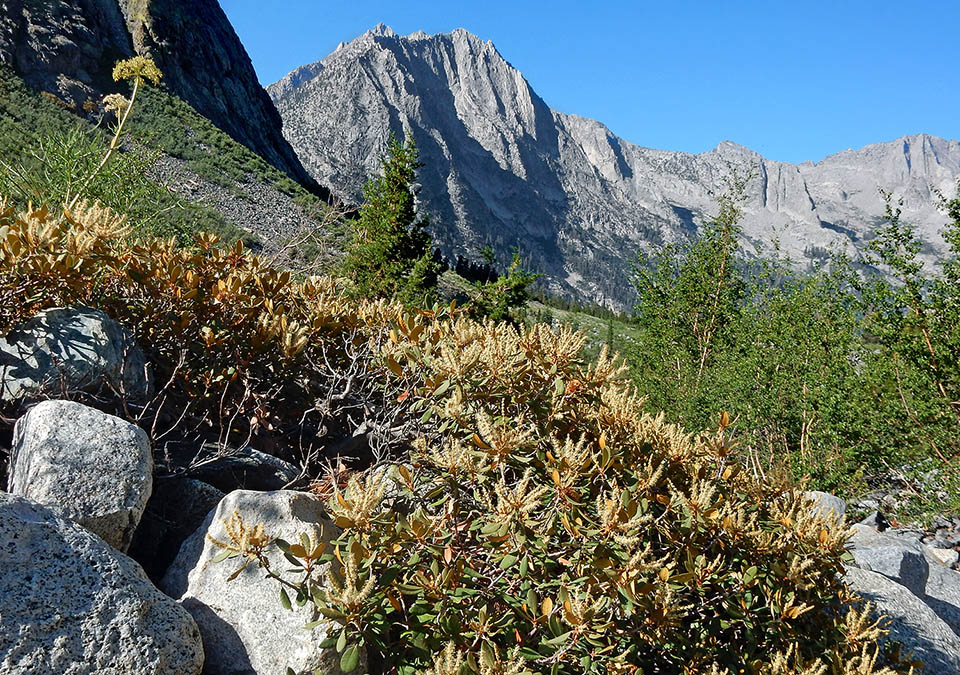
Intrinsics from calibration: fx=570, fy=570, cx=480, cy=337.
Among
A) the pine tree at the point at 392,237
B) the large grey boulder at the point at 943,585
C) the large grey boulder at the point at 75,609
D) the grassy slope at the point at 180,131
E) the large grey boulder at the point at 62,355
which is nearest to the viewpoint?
the large grey boulder at the point at 75,609

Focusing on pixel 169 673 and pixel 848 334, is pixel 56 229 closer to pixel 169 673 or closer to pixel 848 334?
pixel 169 673

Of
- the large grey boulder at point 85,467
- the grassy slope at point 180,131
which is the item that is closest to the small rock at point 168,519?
the large grey boulder at point 85,467

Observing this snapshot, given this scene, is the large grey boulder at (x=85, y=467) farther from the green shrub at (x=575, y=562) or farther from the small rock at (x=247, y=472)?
the green shrub at (x=575, y=562)

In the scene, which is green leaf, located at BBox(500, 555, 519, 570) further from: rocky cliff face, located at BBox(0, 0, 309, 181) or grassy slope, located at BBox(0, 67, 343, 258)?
rocky cliff face, located at BBox(0, 0, 309, 181)

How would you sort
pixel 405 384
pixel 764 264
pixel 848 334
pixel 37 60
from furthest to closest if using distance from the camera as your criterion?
pixel 37 60 < pixel 764 264 < pixel 848 334 < pixel 405 384

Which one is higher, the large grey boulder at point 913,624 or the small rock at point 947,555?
the large grey boulder at point 913,624

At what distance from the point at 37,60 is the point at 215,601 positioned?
50.5 metres

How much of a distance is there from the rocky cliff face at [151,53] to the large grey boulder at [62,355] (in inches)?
1787

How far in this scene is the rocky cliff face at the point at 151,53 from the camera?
38.7 metres

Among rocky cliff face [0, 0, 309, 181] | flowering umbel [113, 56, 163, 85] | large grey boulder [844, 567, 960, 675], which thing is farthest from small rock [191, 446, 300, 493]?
rocky cliff face [0, 0, 309, 181]

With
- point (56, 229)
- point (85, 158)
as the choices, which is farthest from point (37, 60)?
point (56, 229)

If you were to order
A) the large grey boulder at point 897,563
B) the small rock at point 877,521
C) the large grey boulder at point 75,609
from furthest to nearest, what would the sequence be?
1. the small rock at point 877,521
2. the large grey boulder at point 897,563
3. the large grey boulder at point 75,609

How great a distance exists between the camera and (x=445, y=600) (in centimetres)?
177

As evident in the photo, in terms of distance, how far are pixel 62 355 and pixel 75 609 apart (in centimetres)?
124
